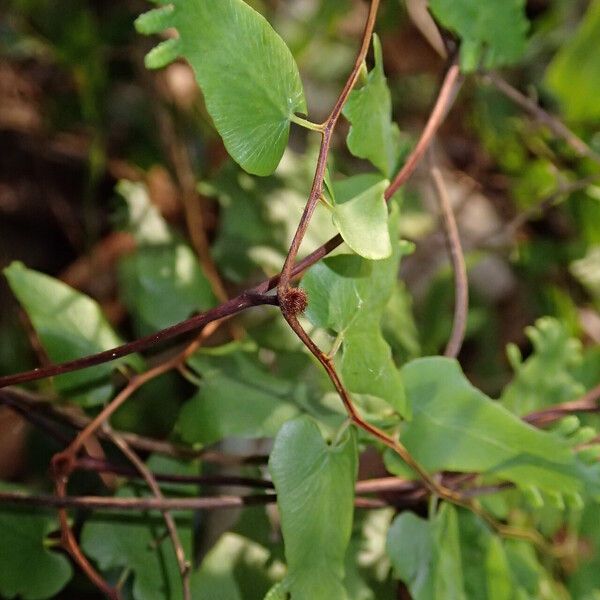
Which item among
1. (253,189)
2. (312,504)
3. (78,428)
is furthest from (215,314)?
(253,189)

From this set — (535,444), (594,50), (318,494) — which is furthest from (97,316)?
(594,50)

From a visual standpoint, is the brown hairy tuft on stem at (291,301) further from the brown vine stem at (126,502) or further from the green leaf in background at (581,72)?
the green leaf in background at (581,72)

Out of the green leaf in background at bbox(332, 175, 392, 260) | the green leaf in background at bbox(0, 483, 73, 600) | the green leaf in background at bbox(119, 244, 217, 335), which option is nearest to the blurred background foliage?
the green leaf in background at bbox(119, 244, 217, 335)

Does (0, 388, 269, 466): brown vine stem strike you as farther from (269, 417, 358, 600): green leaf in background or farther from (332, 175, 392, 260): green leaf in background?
(332, 175, 392, 260): green leaf in background

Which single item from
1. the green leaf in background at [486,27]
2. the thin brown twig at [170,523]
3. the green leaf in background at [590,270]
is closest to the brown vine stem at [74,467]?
the thin brown twig at [170,523]

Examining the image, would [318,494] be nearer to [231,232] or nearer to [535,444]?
[535,444]
